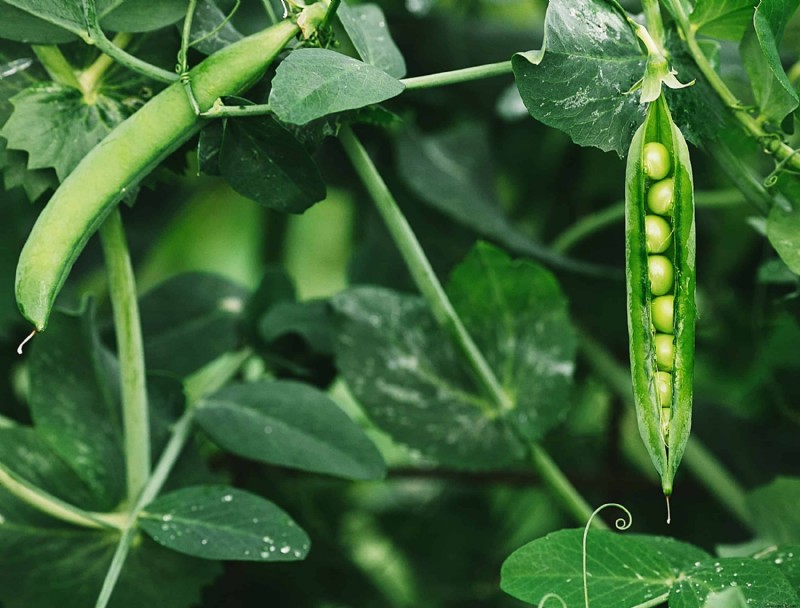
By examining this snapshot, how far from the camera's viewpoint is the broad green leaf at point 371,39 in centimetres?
34

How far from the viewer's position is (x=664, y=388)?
29 cm

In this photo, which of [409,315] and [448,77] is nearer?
[448,77]

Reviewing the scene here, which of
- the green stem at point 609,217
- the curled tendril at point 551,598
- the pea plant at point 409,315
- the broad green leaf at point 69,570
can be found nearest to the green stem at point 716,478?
the pea plant at point 409,315

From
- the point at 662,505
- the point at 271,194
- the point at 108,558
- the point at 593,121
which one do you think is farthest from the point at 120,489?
the point at 662,505

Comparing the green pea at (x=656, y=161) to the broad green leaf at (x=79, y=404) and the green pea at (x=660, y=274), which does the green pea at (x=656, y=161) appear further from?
the broad green leaf at (x=79, y=404)

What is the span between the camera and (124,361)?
38 centimetres

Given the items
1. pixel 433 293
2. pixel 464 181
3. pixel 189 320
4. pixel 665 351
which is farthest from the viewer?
pixel 464 181

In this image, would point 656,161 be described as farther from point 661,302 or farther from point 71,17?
point 71,17

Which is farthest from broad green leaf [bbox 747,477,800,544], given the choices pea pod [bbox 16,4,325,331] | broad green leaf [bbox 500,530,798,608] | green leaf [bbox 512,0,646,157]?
pea pod [bbox 16,4,325,331]

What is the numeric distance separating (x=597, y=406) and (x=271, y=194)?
1.58 feet

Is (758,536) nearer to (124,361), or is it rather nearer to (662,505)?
(662,505)

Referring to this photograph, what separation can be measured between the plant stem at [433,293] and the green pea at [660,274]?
0.12 m

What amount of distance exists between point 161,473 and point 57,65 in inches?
7.4

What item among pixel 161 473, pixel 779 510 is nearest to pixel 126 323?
pixel 161 473
